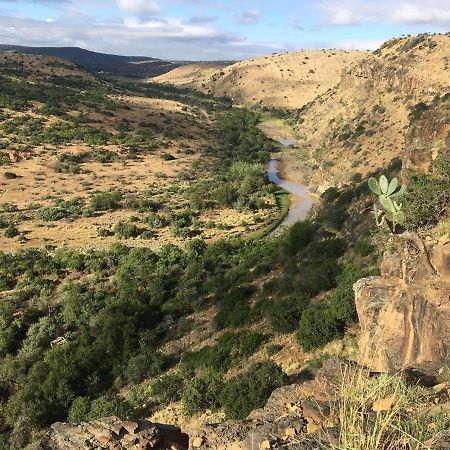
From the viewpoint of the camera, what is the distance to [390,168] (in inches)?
1420

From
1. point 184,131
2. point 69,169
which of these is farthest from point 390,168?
point 184,131

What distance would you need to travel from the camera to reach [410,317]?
11.6 m

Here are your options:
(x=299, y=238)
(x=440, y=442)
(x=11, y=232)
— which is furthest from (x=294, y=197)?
(x=440, y=442)

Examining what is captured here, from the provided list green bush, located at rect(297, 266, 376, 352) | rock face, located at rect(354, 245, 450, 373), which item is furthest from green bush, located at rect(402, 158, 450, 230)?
rock face, located at rect(354, 245, 450, 373)

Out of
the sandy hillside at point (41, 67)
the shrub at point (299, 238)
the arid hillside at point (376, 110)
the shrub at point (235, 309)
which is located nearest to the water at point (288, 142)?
the arid hillside at point (376, 110)

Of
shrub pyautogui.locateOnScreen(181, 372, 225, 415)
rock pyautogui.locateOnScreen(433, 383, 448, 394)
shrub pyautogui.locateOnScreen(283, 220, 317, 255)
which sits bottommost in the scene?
shrub pyautogui.locateOnScreen(181, 372, 225, 415)

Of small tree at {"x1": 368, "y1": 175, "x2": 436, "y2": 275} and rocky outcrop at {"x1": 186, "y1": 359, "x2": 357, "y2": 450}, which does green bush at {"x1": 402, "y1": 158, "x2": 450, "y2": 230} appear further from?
rocky outcrop at {"x1": 186, "y1": 359, "x2": 357, "y2": 450}

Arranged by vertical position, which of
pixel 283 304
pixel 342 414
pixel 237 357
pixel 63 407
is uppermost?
pixel 342 414

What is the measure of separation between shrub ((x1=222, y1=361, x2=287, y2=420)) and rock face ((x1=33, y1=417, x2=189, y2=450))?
6.72 meters

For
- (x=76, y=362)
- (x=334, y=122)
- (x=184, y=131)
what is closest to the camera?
(x=76, y=362)

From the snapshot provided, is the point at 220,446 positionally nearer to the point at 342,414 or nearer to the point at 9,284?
the point at 342,414

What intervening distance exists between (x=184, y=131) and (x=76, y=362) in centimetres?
6646

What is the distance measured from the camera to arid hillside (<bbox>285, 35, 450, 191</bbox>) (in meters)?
50.4

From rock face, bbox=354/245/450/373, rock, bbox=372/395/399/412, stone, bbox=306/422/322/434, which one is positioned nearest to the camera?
rock, bbox=372/395/399/412
